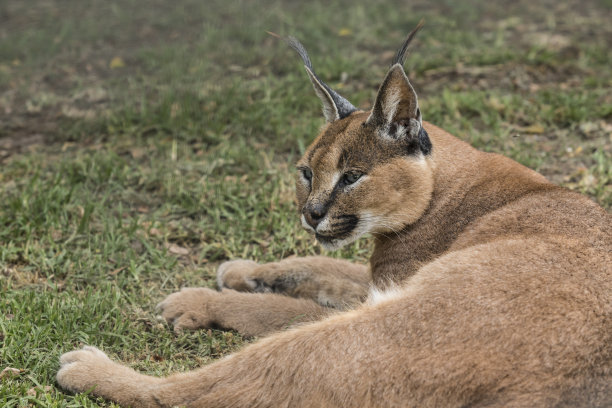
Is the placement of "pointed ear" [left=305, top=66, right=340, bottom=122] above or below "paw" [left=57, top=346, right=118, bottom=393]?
above

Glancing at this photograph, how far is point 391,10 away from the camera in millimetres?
10602

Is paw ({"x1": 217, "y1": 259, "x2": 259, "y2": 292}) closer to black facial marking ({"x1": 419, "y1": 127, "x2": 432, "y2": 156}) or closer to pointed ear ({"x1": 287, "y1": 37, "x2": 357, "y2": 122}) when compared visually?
pointed ear ({"x1": 287, "y1": 37, "x2": 357, "y2": 122})

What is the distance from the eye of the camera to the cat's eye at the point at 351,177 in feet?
14.2

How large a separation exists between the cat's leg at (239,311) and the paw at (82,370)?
2.26 ft

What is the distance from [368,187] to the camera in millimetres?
4285

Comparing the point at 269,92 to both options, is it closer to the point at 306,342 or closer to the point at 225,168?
the point at 225,168

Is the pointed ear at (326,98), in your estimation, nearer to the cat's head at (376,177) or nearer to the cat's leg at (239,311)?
the cat's head at (376,177)

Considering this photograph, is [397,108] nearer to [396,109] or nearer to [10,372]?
[396,109]

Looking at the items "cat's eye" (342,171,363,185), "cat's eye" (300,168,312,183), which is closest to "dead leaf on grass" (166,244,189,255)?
"cat's eye" (300,168,312,183)

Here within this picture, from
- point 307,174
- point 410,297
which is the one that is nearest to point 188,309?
point 307,174

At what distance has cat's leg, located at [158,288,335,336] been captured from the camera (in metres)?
4.68

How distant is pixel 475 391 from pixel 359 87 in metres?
5.53

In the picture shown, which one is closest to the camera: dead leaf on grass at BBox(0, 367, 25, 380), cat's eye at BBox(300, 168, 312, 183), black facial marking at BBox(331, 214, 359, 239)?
dead leaf on grass at BBox(0, 367, 25, 380)

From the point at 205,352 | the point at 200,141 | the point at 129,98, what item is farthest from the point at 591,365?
the point at 129,98
